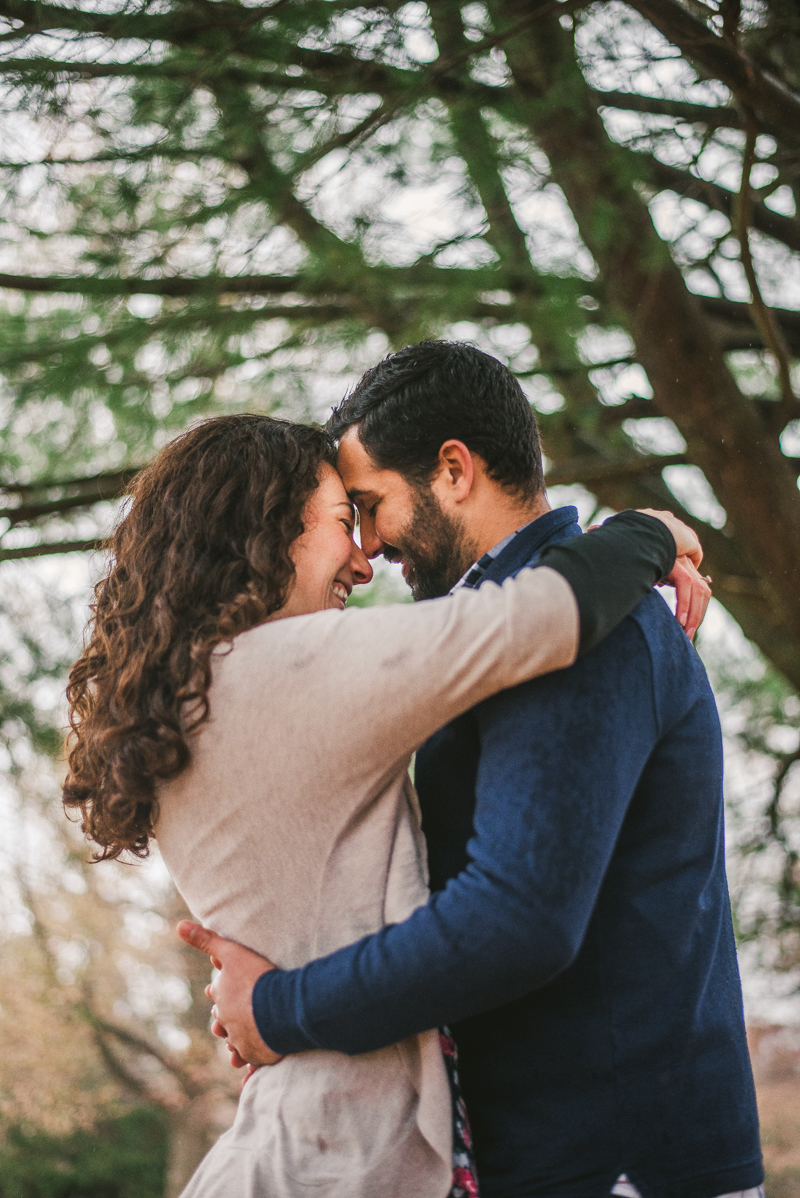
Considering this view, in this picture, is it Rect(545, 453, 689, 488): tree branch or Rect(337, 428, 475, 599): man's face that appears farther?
Rect(545, 453, 689, 488): tree branch

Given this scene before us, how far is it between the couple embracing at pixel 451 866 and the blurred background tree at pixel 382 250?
4.47 feet

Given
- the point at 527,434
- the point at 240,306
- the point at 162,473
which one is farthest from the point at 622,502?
the point at 162,473

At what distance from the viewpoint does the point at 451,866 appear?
1277mm

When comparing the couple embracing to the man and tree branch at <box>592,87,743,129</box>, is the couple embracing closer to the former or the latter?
the man

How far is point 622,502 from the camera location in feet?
13.9

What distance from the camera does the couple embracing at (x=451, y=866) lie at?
1.09 m

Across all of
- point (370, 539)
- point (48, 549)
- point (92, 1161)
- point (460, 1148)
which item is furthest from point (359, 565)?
point (92, 1161)

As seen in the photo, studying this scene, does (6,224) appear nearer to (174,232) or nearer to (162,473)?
(174,232)

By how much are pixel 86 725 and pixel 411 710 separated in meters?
0.56

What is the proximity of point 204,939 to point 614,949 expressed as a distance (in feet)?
1.64

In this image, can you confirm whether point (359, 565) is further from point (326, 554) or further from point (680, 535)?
point (680, 535)

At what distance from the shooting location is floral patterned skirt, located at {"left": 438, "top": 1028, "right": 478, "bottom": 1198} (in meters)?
1.18

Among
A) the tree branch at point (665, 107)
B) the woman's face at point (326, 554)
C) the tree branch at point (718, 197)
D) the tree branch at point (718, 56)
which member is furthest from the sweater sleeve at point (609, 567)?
the tree branch at point (718, 197)

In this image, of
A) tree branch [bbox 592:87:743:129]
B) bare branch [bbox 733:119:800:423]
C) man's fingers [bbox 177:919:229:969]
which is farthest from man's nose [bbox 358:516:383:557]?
tree branch [bbox 592:87:743:129]
